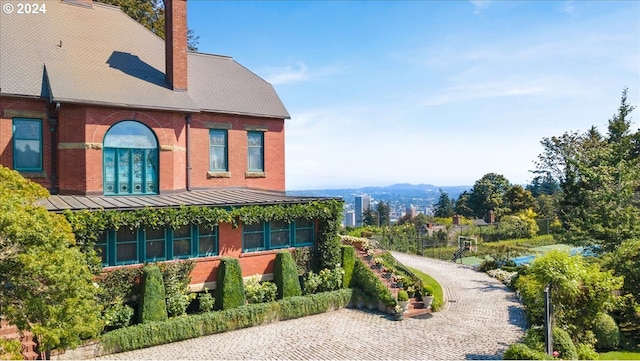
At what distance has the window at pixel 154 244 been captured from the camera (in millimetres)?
15920

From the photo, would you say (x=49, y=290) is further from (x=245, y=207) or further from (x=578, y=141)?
(x=578, y=141)

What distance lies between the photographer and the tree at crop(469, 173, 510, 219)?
7056 centimetres

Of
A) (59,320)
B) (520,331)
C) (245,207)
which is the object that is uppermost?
(245,207)

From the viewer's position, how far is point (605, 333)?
1584 cm

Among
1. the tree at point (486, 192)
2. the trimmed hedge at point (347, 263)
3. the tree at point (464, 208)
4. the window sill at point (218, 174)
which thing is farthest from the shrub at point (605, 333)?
the tree at point (464, 208)

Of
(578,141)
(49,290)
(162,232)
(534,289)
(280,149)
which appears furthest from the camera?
(578,141)

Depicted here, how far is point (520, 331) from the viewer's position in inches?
649

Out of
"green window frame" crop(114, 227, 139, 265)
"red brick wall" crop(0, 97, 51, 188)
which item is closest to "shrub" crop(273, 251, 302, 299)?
"green window frame" crop(114, 227, 139, 265)

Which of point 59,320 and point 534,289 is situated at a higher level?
point 59,320

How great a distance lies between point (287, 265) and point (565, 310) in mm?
10496

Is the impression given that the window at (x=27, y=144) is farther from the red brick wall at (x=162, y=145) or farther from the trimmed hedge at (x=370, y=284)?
the trimmed hedge at (x=370, y=284)

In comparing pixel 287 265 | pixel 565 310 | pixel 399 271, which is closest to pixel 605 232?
pixel 565 310

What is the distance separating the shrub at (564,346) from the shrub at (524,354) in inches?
47.0

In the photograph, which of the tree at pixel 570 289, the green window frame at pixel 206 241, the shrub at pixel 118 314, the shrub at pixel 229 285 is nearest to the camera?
the tree at pixel 570 289
